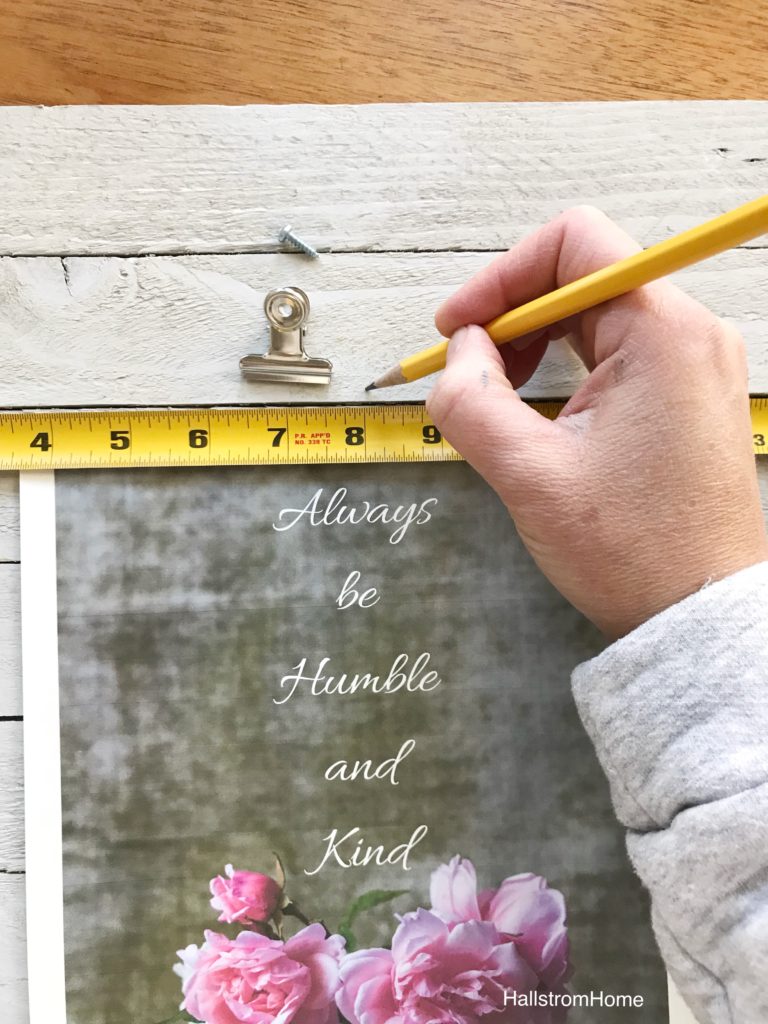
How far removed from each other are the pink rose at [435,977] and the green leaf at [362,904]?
0.02 meters

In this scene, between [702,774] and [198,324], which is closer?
[702,774]

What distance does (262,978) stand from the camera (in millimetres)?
708

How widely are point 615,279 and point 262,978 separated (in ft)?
2.17

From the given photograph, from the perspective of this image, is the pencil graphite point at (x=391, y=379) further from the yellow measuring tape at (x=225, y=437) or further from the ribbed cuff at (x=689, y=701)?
the ribbed cuff at (x=689, y=701)

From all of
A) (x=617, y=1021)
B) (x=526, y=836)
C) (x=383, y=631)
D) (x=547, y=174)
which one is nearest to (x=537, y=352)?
(x=547, y=174)

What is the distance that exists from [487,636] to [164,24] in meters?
0.65

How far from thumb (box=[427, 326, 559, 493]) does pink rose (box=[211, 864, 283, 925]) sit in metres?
0.42

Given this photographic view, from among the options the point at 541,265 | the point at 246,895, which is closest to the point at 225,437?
the point at 541,265

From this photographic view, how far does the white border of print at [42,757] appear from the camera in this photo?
2.30 ft

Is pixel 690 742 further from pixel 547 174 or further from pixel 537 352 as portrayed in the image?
pixel 547 174

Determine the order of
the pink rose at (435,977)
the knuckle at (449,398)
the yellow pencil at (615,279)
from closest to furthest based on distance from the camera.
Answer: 1. the yellow pencil at (615,279)
2. the knuckle at (449,398)
3. the pink rose at (435,977)

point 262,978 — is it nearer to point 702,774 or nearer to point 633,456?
point 702,774

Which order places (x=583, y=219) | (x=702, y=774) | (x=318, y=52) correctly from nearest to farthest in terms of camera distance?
(x=702, y=774)
(x=583, y=219)
(x=318, y=52)

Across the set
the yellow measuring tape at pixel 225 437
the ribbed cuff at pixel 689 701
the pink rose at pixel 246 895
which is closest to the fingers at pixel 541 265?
the yellow measuring tape at pixel 225 437
